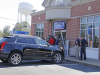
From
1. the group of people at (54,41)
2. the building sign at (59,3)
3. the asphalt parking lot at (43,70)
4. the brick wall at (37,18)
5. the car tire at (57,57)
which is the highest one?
the building sign at (59,3)

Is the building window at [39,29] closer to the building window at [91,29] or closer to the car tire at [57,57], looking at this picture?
the building window at [91,29]

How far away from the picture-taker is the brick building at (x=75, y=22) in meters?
11.8

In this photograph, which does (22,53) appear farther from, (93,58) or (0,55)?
(93,58)

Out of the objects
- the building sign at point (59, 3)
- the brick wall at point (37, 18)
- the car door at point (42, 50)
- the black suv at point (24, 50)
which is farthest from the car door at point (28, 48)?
the brick wall at point (37, 18)

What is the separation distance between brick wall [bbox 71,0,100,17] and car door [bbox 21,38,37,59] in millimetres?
5966

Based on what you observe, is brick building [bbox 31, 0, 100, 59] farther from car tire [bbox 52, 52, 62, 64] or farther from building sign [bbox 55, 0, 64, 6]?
car tire [bbox 52, 52, 62, 64]

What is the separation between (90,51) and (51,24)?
228 inches

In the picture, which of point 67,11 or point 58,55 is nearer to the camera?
point 58,55

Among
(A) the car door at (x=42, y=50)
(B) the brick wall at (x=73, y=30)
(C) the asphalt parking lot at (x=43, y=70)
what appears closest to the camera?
(C) the asphalt parking lot at (x=43, y=70)

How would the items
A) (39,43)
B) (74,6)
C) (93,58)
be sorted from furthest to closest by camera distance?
1. (74,6)
2. (93,58)
3. (39,43)

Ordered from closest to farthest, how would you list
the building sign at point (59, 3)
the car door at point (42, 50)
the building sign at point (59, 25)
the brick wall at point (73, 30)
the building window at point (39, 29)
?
the car door at point (42, 50) < the brick wall at point (73, 30) < the building sign at point (59, 25) < the building sign at point (59, 3) < the building window at point (39, 29)

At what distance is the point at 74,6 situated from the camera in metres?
13.6

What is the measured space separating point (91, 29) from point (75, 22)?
186 centimetres

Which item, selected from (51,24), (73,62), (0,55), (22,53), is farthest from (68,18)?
(0,55)
